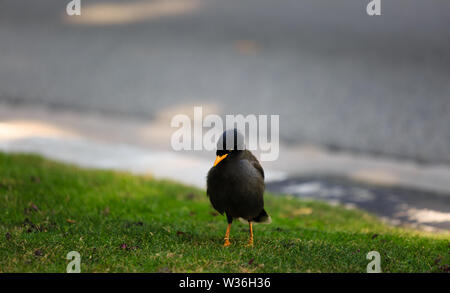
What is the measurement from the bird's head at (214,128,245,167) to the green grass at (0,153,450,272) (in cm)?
164

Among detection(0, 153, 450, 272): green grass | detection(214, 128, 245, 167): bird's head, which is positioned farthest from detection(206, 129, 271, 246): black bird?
detection(0, 153, 450, 272): green grass

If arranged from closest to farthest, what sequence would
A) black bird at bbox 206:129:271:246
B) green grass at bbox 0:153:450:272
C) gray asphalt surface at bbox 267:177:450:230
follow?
green grass at bbox 0:153:450:272
black bird at bbox 206:129:271:246
gray asphalt surface at bbox 267:177:450:230

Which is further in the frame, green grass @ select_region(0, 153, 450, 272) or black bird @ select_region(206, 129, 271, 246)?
black bird @ select_region(206, 129, 271, 246)

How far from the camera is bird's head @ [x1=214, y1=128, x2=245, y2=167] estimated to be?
7.54m

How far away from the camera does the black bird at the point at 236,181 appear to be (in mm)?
7702

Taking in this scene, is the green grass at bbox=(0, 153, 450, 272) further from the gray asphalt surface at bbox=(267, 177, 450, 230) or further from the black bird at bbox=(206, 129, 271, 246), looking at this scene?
the gray asphalt surface at bbox=(267, 177, 450, 230)

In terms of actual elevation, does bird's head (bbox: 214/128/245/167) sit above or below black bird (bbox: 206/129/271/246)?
above

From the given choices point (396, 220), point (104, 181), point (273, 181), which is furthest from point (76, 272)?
point (273, 181)

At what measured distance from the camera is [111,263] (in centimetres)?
741

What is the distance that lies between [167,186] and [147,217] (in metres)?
3.84

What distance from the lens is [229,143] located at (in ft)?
24.7

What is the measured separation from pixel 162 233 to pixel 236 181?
2.45 metres

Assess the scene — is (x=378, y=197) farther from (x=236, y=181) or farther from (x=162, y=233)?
(x=236, y=181)

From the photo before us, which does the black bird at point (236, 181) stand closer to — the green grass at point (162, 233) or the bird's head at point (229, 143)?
the bird's head at point (229, 143)
